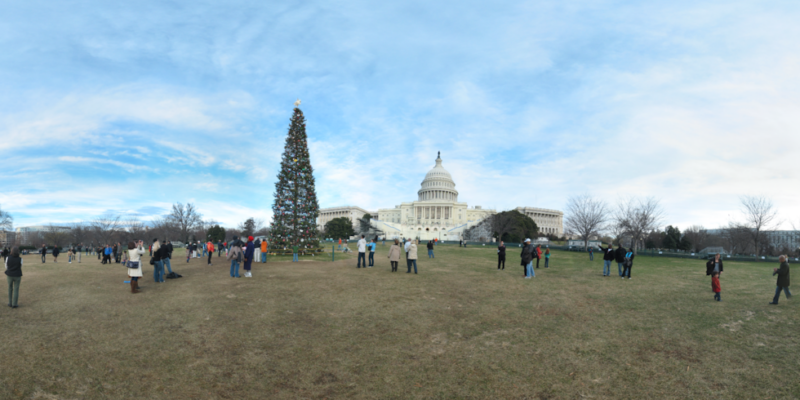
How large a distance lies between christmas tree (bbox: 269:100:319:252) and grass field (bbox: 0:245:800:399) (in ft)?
44.8

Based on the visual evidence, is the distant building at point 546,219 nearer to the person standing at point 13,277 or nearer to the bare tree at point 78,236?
the bare tree at point 78,236

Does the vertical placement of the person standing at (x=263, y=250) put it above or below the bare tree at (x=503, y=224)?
below

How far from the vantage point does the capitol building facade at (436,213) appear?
10006 centimetres

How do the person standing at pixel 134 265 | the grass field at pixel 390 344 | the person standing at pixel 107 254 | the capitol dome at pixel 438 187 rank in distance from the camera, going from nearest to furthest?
the grass field at pixel 390 344
the person standing at pixel 134 265
the person standing at pixel 107 254
the capitol dome at pixel 438 187

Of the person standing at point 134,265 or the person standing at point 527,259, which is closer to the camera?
the person standing at point 134,265

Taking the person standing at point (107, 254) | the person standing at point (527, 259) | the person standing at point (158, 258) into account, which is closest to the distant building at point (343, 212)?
the person standing at point (107, 254)

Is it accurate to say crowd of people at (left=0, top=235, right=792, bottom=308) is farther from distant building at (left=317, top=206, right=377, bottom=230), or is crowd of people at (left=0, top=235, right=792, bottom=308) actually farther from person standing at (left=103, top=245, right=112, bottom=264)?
distant building at (left=317, top=206, right=377, bottom=230)

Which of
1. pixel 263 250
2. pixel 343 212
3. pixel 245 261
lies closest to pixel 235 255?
pixel 245 261

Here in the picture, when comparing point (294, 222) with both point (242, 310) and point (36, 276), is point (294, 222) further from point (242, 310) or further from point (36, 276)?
point (242, 310)

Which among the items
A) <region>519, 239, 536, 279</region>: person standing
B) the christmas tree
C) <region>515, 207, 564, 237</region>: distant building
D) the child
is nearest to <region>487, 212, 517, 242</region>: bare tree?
the christmas tree

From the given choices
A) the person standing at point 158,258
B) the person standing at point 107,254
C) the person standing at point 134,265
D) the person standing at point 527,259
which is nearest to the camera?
the person standing at point 134,265

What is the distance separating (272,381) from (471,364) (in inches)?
140

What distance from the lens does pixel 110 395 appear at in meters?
5.52

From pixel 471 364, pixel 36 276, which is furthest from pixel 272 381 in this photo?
pixel 36 276
